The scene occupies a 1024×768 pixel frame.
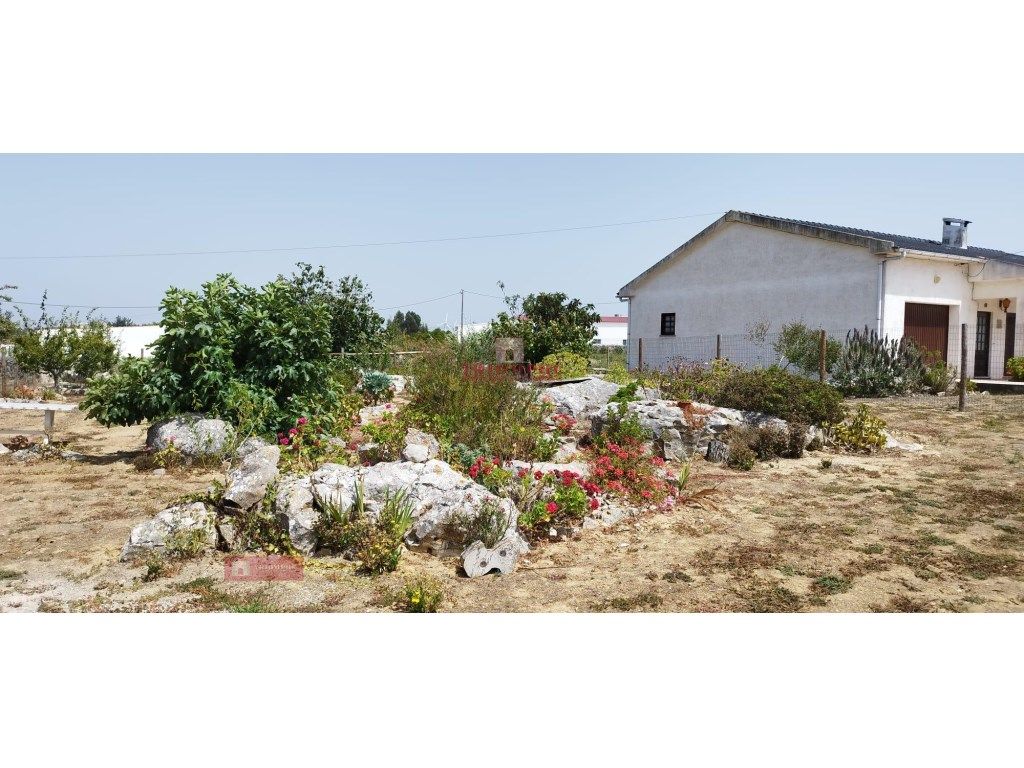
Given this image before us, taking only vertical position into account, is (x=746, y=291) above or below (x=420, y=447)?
above

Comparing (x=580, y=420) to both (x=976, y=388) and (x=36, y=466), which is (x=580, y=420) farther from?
(x=976, y=388)

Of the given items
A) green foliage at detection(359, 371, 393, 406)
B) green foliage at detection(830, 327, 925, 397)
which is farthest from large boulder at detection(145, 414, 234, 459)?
green foliage at detection(830, 327, 925, 397)

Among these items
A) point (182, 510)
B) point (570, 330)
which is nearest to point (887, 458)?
point (182, 510)

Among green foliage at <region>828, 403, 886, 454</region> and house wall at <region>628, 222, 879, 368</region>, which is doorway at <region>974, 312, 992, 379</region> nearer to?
house wall at <region>628, 222, 879, 368</region>

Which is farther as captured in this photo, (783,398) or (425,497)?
(783,398)

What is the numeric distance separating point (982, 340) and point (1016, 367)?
1.29 m

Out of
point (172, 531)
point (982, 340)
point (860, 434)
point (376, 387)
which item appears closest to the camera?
point (172, 531)

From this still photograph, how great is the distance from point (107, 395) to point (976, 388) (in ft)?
64.3

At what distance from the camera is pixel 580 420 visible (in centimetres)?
1050

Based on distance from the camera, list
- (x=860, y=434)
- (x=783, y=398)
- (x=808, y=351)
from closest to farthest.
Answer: (x=860, y=434)
(x=783, y=398)
(x=808, y=351)

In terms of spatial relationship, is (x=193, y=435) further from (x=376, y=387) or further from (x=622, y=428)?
(x=622, y=428)

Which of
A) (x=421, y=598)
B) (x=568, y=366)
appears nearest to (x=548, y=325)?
(x=568, y=366)

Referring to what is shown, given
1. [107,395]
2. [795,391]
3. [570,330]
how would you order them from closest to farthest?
[107,395] → [795,391] → [570,330]

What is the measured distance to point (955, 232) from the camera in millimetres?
21875
